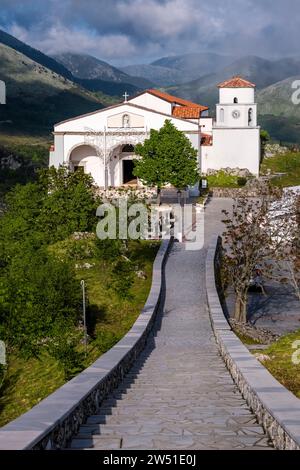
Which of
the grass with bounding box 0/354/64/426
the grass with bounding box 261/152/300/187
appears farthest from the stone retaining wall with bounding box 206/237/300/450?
the grass with bounding box 261/152/300/187

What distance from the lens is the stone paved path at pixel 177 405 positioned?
613 cm

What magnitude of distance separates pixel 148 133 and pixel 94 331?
29289mm

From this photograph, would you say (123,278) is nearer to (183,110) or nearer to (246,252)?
(246,252)

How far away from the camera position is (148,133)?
47844 mm

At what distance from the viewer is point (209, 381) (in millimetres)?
10219

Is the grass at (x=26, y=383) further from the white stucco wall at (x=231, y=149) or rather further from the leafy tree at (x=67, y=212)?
the white stucco wall at (x=231, y=149)

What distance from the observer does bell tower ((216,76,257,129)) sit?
53125 millimetres

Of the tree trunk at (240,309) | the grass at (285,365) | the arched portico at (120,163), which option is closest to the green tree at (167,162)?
the arched portico at (120,163)

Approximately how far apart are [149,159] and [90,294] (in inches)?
821

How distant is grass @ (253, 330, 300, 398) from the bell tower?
3900 cm

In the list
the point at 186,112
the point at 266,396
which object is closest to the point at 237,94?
the point at 186,112

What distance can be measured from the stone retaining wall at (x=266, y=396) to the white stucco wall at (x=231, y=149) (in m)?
41.0
